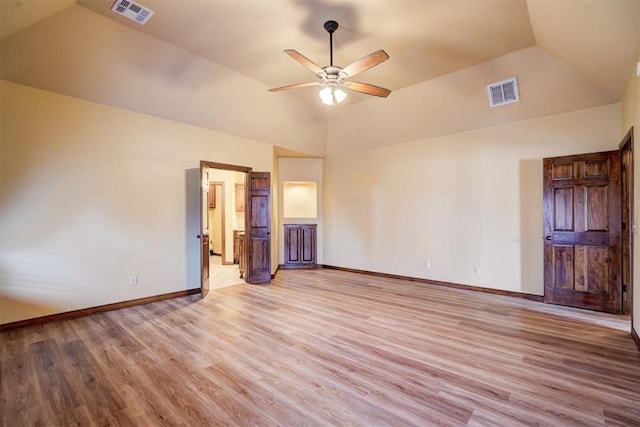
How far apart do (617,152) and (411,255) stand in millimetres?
3397

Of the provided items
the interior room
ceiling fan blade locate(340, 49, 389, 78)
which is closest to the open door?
the interior room

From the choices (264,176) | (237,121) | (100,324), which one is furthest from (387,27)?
(100,324)

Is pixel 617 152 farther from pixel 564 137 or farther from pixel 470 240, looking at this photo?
pixel 470 240

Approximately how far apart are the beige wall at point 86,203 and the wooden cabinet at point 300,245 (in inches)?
99.2

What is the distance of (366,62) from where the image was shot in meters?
3.01

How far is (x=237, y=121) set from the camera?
532 cm

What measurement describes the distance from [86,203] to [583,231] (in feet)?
22.7

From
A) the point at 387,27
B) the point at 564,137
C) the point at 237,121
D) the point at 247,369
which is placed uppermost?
the point at 387,27

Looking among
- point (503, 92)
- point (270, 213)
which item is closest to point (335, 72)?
point (503, 92)

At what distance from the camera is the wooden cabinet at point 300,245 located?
7.19m

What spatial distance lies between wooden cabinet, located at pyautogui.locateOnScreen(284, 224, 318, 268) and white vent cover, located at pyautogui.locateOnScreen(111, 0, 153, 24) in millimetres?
4819

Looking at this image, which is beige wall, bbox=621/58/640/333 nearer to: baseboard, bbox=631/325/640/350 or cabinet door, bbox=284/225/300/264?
baseboard, bbox=631/325/640/350

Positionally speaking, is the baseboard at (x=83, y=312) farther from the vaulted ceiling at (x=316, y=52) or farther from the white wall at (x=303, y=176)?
the white wall at (x=303, y=176)

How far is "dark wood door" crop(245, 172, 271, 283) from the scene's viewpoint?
229 inches
